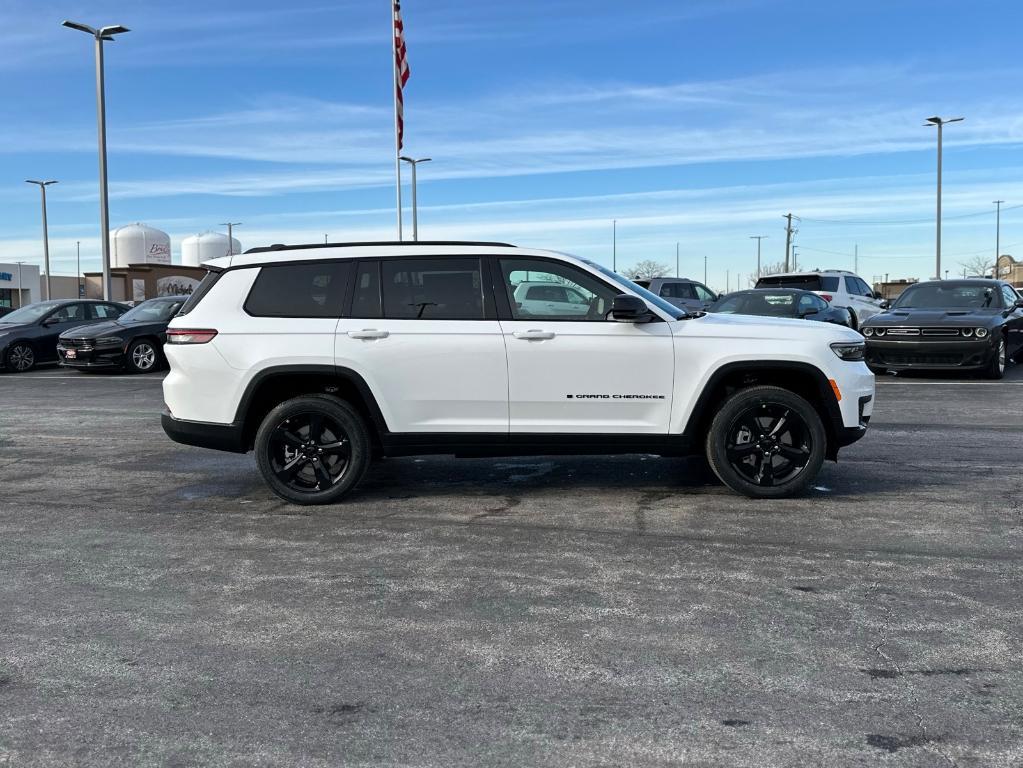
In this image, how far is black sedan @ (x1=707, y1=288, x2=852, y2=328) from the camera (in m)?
17.0

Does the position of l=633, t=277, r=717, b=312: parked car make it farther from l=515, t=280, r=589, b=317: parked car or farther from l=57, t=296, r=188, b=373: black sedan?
l=515, t=280, r=589, b=317: parked car

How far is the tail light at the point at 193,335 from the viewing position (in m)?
6.70

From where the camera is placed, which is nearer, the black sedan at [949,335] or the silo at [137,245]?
the black sedan at [949,335]

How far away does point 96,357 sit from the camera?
1831cm

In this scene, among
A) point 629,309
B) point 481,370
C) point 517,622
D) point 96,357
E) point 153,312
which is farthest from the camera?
point 153,312

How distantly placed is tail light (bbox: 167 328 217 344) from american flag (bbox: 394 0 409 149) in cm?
2303

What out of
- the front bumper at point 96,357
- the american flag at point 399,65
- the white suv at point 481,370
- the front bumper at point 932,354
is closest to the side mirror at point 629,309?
the white suv at point 481,370

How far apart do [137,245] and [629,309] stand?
8551 cm

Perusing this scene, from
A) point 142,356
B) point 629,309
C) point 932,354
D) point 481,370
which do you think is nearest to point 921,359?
point 932,354

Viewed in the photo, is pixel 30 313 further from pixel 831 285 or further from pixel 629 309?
pixel 629 309

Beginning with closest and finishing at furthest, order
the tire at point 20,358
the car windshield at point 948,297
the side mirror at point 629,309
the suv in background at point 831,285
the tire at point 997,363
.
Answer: the side mirror at point 629,309
the tire at point 997,363
the car windshield at point 948,297
the tire at point 20,358
the suv in background at point 831,285

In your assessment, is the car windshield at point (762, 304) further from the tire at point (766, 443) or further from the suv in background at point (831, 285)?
the tire at point (766, 443)

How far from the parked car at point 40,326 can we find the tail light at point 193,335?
14.6m

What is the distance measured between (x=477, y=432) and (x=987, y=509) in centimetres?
347
